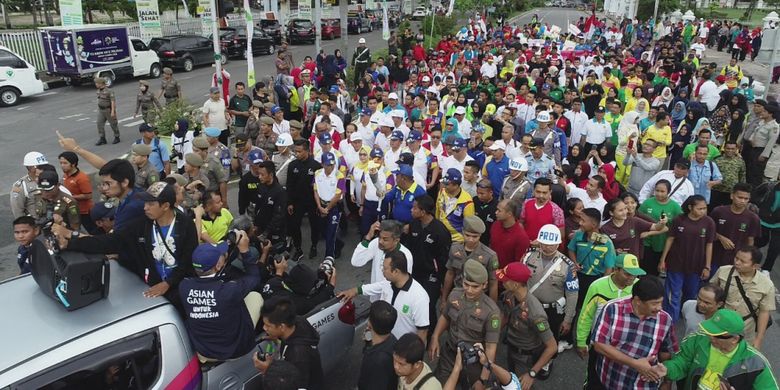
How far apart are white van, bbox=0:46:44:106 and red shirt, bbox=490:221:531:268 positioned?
17.2m

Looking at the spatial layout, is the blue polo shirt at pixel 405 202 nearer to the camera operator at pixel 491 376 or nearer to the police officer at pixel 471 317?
→ the police officer at pixel 471 317

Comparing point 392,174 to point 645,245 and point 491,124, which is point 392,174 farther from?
point 491,124

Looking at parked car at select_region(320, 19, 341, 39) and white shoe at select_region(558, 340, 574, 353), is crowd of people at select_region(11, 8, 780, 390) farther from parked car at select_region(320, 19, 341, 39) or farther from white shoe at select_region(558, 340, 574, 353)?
parked car at select_region(320, 19, 341, 39)

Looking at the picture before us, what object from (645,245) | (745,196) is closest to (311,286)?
(645,245)

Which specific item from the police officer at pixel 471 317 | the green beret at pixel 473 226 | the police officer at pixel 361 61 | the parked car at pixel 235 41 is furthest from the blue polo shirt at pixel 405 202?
the parked car at pixel 235 41

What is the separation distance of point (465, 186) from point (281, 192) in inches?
91.3

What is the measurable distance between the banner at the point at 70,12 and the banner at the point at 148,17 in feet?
6.21

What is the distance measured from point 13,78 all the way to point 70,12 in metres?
2.96

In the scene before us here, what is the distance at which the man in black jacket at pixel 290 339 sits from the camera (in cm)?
353

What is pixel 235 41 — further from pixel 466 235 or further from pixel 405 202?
pixel 466 235

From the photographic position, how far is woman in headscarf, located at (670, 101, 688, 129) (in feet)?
34.4

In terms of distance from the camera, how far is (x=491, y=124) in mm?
9930

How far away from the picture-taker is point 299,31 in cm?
3312

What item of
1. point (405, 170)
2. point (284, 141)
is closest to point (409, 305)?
point (405, 170)
